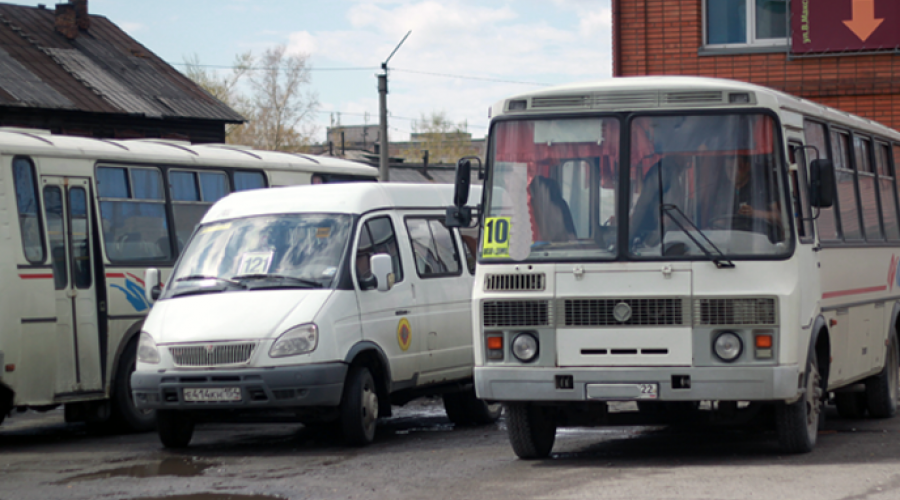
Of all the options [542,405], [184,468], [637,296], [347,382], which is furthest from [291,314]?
[637,296]

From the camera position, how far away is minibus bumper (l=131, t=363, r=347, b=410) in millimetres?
10719

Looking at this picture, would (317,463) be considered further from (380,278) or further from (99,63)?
(99,63)

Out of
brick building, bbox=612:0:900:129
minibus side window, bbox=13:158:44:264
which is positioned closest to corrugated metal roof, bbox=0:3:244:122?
brick building, bbox=612:0:900:129

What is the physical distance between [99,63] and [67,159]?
30493mm

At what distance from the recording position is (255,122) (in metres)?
78.2

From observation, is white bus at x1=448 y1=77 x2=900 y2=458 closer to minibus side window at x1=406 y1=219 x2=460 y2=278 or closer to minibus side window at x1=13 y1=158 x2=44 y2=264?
minibus side window at x1=406 y1=219 x2=460 y2=278

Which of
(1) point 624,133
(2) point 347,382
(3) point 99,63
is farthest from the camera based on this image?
(3) point 99,63

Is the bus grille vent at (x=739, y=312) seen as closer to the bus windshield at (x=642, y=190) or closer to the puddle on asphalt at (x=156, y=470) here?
the bus windshield at (x=642, y=190)

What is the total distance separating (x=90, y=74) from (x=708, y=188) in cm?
3475

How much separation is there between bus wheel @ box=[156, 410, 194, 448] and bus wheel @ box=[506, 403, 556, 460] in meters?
3.22

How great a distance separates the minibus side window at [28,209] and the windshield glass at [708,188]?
6.14 meters

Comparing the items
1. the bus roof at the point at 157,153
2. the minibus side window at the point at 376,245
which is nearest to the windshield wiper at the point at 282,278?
the minibus side window at the point at 376,245

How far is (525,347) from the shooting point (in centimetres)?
923

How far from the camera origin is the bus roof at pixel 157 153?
1287cm
